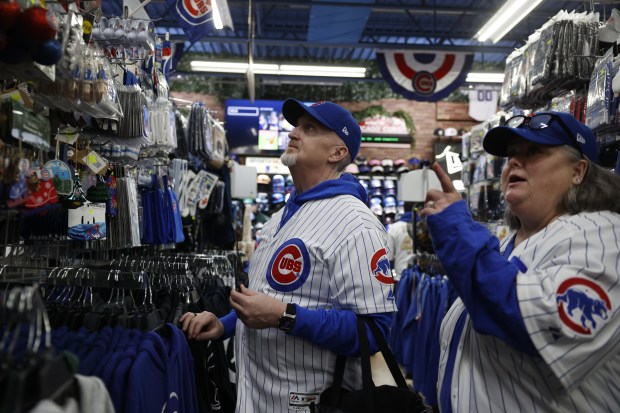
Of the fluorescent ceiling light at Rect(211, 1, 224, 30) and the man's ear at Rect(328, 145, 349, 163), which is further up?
the fluorescent ceiling light at Rect(211, 1, 224, 30)

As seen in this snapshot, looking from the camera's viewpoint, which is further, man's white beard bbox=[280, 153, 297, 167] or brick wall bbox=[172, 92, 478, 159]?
brick wall bbox=[172, 92, 478, 159]

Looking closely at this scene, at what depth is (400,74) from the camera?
9500mm

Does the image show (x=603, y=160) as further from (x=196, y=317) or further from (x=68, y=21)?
(x=68, y=21)

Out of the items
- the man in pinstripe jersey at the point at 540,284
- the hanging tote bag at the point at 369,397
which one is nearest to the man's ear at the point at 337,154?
the man in pinstripe jersey at the point at 540,284

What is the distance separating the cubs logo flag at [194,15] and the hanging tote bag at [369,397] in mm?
4442

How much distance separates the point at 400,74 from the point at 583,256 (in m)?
8.45

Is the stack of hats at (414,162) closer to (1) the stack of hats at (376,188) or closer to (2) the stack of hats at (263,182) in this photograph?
(1) the stack of hats at (376,188)

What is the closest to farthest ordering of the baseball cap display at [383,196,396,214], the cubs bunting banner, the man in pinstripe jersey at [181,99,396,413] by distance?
the man in pinstripe jersey at [181,99,396,413]
the cubs bunting banner
the baseball cap display at [383,196,396,214]

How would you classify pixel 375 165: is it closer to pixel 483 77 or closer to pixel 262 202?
pixel 262 202

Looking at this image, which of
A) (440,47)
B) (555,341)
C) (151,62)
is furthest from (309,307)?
(440,47)

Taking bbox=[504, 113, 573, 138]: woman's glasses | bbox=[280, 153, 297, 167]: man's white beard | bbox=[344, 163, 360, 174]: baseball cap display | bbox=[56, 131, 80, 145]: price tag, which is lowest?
bbox=[280, 153, 297, 167]: man's white beard

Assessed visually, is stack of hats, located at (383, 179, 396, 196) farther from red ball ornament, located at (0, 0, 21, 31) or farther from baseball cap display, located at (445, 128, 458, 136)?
red ball ornament, located at (0, 0, 21, 31)

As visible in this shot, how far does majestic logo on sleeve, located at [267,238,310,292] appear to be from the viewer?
1.91m

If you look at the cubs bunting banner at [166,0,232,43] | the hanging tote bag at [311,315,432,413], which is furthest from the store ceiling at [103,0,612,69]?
the hanging tote bag at [311,315,432,413]
